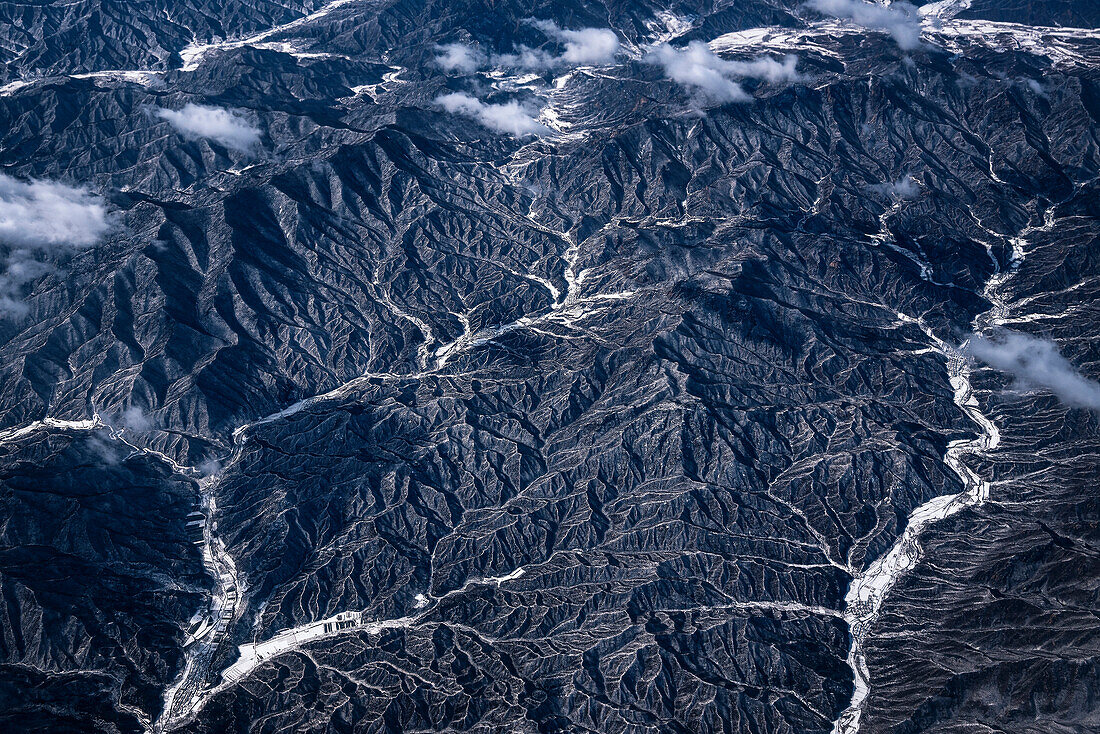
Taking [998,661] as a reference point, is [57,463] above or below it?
below

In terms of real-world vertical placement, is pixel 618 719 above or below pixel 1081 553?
below

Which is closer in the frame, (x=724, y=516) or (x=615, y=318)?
(x=724, y=516)

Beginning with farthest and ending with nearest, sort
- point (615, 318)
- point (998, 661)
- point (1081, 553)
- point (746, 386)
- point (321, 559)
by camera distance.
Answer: point (615, 318), point (746, 386), point (321, 559), point (1081, 553), point (998, 661)

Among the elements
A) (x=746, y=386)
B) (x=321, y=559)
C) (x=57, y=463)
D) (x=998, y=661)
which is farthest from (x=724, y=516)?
(x=57, y=463)

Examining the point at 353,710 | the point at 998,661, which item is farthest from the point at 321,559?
the point at 998,661

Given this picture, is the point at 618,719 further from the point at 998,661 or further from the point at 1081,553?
the point at 1081,553

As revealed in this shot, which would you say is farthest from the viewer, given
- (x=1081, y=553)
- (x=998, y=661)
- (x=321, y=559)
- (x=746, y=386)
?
(x=746, y=386)

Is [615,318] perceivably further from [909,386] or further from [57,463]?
[57,463]

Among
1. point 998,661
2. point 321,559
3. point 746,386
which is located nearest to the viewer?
point 998,661

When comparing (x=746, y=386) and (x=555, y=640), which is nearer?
(x=555, y=640)
